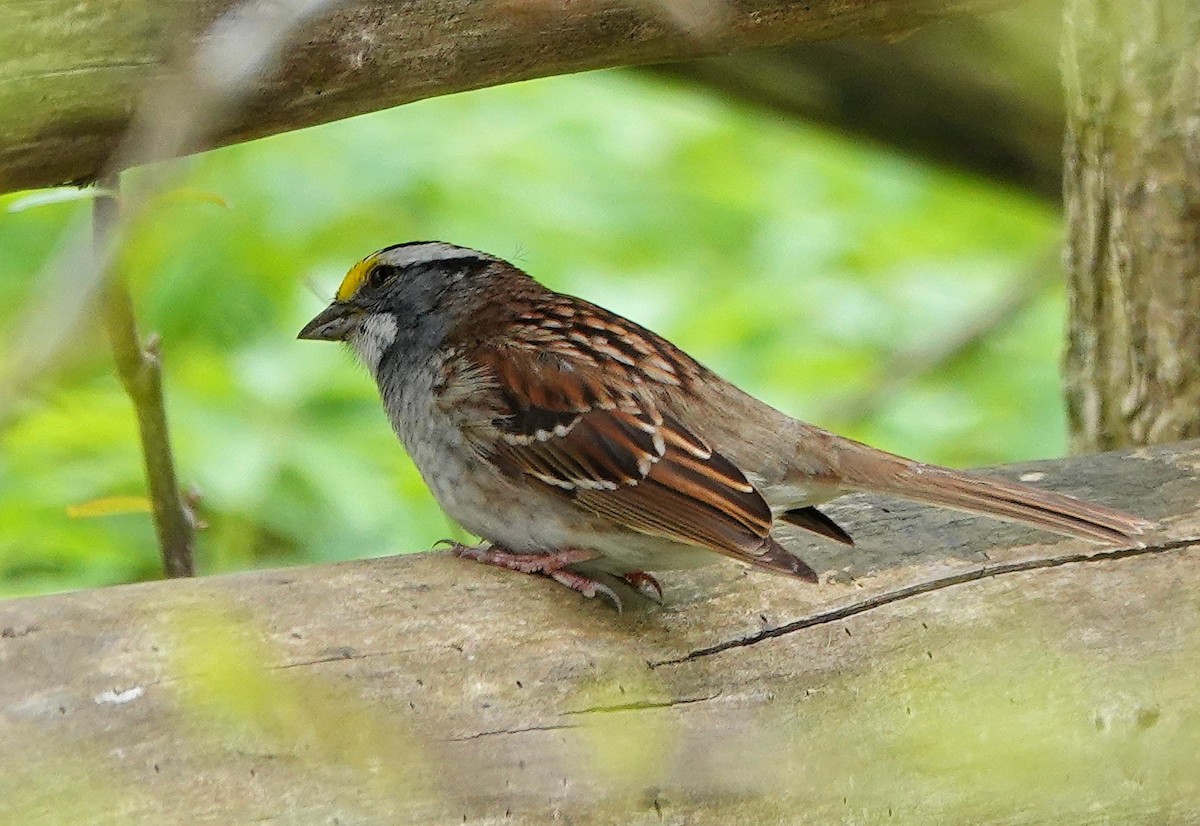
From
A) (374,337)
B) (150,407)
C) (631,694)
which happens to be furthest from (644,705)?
(374,337)

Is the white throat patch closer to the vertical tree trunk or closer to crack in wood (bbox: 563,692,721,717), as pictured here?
crack in wood (bbox: 563,692,721,717)

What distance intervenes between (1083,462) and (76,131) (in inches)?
70.1

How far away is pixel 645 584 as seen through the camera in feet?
Result: 8.47

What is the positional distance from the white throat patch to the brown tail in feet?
3.13

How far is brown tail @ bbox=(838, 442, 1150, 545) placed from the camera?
2.40 meters

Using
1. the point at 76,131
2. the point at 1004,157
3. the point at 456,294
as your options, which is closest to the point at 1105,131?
the point at 1004,157

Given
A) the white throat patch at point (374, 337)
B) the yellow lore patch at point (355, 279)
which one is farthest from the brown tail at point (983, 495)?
the yellow lore patch at point (355, 279)

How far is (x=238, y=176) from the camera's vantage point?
12.4 ft

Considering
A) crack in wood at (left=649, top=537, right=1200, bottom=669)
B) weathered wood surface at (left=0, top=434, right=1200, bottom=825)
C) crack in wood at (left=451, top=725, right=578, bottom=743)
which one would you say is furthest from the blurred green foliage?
crack in wood at (left=649, top=537, right=1200, bottom=669)

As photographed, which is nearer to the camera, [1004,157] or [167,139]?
[167,139]

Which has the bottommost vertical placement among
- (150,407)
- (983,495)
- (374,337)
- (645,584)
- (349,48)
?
(645,584)

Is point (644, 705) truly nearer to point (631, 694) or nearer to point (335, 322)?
point (631, 694)

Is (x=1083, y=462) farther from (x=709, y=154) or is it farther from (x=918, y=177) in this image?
(x=709, y=154)

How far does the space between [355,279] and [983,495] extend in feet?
4.42
